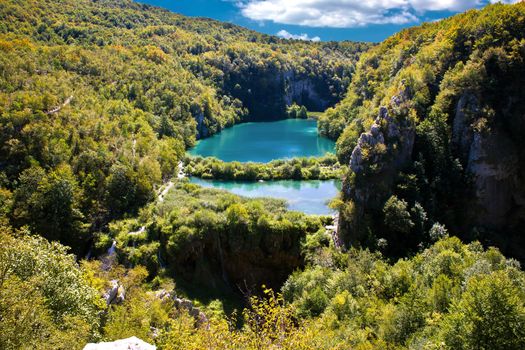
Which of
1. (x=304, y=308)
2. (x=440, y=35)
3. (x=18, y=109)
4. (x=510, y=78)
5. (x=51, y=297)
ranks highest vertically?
(x=440, y=35)

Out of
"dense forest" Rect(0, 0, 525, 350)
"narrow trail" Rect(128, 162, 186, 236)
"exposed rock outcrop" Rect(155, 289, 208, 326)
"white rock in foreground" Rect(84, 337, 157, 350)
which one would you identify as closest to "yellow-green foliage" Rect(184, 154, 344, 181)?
"dense forest" Rect(0, 0, 525, 350)

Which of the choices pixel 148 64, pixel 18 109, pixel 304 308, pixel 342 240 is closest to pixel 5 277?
pixel 304 308

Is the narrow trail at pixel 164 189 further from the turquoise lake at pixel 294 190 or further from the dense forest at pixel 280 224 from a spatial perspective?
the turquoise lake at pixel 294 190

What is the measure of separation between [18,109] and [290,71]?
142 meters

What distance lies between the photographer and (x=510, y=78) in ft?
186

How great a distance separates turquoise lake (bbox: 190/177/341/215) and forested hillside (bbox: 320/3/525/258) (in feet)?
50.0

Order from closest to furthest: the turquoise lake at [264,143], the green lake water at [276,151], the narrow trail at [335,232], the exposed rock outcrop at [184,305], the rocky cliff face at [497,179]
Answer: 1. the exposed rock outcrop at [184,305]
2. the narrow trail at [335,232]
3. the rocky cliff face at [497,179]
4. the green lake water at [276,151]
5. the turquoise lake at [264,143]

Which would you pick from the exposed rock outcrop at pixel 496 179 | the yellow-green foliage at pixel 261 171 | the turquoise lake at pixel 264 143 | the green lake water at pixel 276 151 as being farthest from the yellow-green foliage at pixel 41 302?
the turquoise lake at pixel 264 143

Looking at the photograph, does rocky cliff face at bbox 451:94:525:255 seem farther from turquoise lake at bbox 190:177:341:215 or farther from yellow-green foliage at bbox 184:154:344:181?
yellow-green foliage at bbox 184:154:344:181

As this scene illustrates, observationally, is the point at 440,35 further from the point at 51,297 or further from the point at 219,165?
the point at 51,297

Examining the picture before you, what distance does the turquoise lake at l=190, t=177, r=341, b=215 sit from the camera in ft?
232

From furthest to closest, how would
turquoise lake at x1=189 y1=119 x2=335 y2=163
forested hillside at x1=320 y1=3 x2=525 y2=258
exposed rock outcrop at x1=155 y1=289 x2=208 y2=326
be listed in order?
turquoise lake at x1=189 y1=119 x2=335 y2=163
forested hillside at x1=320 y1=3 x2=525 y2=258
exposed rock outcrop at x1=155 y1=289 x2=208 y2=326

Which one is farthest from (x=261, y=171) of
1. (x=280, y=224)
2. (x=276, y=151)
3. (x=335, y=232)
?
(x=335, y=232)

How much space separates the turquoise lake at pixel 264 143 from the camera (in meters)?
107
